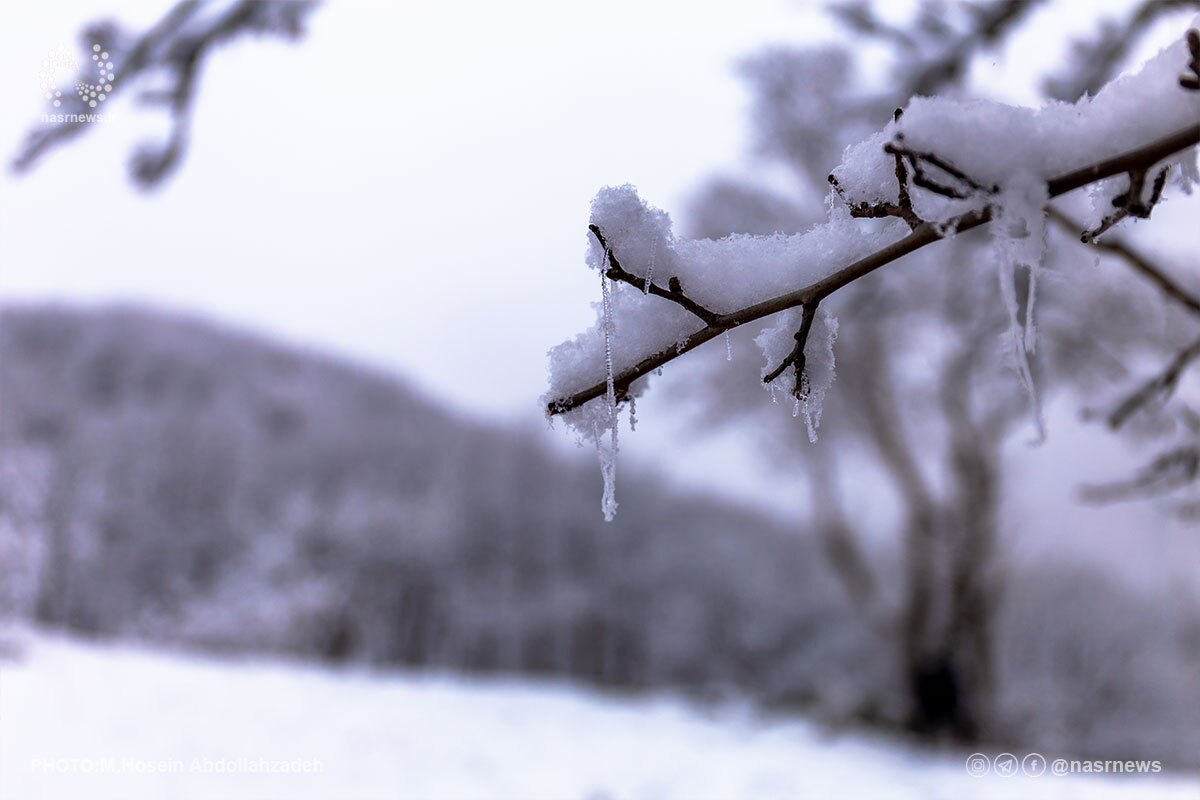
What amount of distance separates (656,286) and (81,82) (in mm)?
1655

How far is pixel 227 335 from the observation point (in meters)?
25.1

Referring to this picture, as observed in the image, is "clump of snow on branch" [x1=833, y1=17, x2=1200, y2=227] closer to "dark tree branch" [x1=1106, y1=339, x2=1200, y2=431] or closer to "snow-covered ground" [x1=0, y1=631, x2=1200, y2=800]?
"dark tree branch" [x1=1106, y1=339, x2=1200, y2=431]

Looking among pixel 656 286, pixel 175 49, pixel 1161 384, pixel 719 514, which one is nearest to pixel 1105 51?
pixel 1161 384

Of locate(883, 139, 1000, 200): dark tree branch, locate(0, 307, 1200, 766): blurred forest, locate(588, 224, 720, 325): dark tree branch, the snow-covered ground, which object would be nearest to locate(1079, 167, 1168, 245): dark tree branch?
locate(883, 139, 1000, 200): dark tree branch

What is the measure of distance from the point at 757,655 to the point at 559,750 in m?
7.50

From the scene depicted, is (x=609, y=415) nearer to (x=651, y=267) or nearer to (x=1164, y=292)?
(x=651, y=267)

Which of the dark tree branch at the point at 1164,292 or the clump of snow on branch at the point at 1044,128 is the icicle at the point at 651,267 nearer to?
the clump of snow on branch at the point at 1044,128

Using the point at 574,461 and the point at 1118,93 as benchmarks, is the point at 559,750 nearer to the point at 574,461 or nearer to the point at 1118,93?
the point at 1118,93

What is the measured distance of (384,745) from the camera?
4.95 metres

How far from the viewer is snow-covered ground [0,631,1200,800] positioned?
3457 mm

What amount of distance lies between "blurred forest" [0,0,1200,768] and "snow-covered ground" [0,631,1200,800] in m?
1.46

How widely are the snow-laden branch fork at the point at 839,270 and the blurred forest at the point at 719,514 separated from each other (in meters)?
0.82

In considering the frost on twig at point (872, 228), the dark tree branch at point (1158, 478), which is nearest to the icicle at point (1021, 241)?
the frost on twig at point (872, 228)

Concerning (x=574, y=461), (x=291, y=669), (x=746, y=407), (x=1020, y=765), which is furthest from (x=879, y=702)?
(x=574, y=461)
